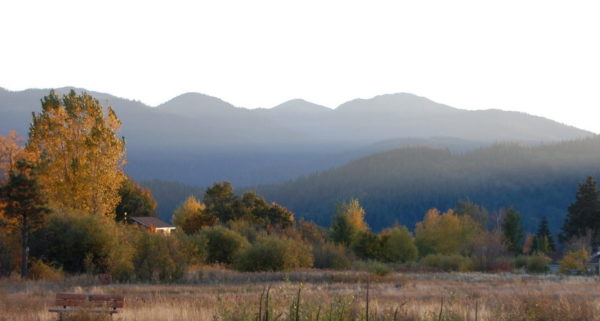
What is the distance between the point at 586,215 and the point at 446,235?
15291 millimetres

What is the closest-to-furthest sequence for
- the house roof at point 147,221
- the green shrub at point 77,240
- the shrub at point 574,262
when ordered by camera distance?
the green shrub at point 77,240, the shrub at point 574,262, the house roof at point 147,221

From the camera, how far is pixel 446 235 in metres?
78.1

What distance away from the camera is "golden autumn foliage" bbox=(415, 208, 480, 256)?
76.7 metres

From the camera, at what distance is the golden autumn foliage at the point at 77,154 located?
40000mm

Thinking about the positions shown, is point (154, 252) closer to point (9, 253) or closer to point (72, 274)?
point (72, 274)

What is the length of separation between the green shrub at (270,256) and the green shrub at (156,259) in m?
7.78

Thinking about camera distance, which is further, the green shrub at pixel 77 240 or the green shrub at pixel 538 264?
the green shrub at pixel 538 264

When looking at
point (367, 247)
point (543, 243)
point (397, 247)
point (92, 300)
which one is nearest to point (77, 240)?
point (92, 300)

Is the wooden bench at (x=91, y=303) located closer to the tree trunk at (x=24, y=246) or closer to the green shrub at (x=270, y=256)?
the tree trunk at (x=24, y=246)

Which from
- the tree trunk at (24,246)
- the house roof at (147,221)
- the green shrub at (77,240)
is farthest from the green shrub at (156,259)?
the house roof at (147,221)

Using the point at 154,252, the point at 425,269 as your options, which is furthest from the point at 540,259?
the point at 154,252

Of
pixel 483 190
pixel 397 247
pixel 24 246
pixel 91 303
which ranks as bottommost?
pixel 397 247

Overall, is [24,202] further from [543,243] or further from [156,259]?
[543,243]

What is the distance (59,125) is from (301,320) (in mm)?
33719
